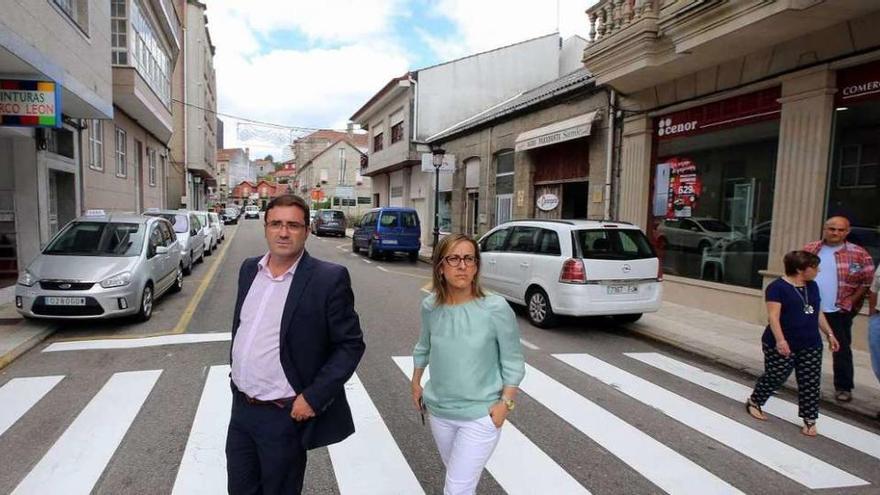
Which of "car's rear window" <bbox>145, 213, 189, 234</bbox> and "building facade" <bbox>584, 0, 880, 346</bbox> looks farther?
"car's rear window" <bbox>145, 213, 189, 234</bbox>

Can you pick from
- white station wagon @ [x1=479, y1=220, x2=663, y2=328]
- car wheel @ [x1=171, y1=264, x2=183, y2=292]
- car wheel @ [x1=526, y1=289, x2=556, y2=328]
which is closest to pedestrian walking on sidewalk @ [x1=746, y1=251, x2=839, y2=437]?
white station wagon @ [x1=479, y1=220, x2=663, y2=328]

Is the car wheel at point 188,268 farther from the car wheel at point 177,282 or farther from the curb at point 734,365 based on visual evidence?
the curb at point 734,365

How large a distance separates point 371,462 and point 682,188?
8996mm

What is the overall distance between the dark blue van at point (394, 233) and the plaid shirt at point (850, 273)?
13.7 metres

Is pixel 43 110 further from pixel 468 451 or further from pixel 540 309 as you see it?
pixel 468 451

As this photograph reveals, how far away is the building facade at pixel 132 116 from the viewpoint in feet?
49.2

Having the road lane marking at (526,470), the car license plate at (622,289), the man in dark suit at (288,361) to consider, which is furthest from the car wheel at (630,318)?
the man in dark suit at (288,361)

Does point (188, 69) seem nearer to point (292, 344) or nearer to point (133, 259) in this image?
point (133, 259)

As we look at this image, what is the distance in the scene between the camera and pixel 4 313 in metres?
7.76

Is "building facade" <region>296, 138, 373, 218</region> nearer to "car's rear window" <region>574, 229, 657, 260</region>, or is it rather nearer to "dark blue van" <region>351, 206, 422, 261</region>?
"dark blue van" <region>351, 206, 422, 261</region>

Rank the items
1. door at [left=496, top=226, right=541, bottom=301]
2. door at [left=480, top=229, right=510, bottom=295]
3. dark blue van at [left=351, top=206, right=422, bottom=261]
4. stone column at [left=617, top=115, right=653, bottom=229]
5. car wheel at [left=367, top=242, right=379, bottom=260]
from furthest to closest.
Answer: car wheel at [left=367, top=242, right=379, bottom=260] → dark blue van at [left=351, top=206, right=422, bottom=261] → stone column at [left=617, top=115, right=653, bottom=229] → door at [left=480, top=229, right=510, bottom=295] → door at [left=496, top=226, right=541, bottom=301]

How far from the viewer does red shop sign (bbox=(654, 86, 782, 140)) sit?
840 centimetres

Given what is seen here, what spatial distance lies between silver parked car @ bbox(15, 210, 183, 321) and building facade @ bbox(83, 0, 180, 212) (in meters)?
7.34

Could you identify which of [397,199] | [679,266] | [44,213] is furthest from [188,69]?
[679,266]
